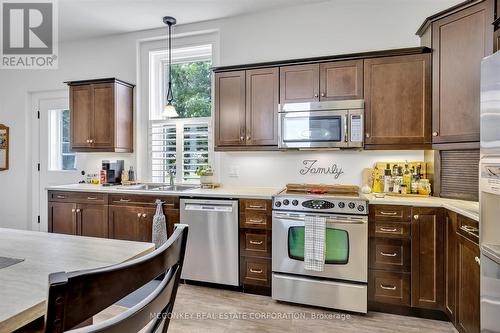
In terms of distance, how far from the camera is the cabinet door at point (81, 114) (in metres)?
3.66

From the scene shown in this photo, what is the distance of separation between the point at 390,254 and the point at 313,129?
1.31 m

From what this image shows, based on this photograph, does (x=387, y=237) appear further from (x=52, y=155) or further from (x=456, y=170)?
(x=52, y=155)

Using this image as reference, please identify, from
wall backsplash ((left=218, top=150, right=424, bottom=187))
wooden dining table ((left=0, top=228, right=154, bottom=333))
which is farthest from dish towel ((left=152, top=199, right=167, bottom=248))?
wooden dining table ((left=0, top=228, right=154, bottom=333))

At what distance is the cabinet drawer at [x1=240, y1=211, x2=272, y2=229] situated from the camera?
2.71 meters

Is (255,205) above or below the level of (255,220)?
above

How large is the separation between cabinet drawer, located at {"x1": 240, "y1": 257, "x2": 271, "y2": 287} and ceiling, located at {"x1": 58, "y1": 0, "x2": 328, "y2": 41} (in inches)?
109

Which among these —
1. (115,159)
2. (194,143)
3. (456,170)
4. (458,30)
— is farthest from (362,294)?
(115,159)

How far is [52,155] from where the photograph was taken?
14.5ft

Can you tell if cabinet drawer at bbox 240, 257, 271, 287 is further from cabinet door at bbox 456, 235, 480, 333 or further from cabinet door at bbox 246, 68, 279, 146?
cabinet door at bbox 456, 235, 480, 333

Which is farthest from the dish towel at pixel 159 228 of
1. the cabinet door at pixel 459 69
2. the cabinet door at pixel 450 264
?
the cabinet door at pixel 459 69

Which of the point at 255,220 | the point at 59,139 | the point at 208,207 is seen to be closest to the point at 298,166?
the point at 255,220

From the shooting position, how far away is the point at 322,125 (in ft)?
9.20

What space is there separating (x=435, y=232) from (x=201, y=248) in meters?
2.07

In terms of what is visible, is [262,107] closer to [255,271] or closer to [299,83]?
[299,83]
